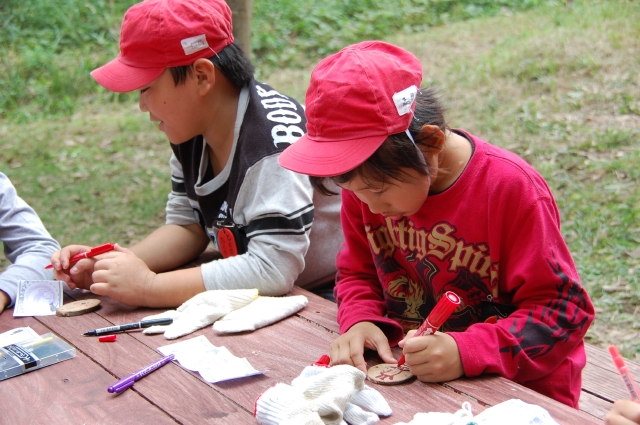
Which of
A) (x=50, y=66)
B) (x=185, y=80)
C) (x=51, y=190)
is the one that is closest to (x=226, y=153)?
(x=185, y=80)

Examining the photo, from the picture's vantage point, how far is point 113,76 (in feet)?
7.37

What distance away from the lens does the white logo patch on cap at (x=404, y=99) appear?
5.06 feet

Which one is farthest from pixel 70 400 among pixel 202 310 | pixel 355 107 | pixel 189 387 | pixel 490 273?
pixel 490 273

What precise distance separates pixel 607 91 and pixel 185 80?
3.89m

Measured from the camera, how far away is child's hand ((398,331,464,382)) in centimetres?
158

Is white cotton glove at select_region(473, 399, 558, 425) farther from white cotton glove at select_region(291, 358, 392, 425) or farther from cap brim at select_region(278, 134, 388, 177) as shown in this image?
cap brim at select_region(278, 134, 388, 177)

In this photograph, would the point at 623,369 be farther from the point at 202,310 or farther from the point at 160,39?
the point at 160,39

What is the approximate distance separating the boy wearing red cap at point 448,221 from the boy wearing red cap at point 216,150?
15.1 inches

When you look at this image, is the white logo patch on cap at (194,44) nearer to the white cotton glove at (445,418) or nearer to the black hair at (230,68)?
the black hair at (230,68)

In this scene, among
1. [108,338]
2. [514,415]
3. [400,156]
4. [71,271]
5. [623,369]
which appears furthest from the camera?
[71,271]

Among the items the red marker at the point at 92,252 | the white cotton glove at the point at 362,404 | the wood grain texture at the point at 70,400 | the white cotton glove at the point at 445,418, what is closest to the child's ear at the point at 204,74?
the red marker at the point at 92,252

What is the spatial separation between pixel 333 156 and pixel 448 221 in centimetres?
37

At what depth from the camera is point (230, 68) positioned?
2316 mm

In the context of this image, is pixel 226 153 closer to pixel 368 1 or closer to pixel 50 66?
pixel 50 66
